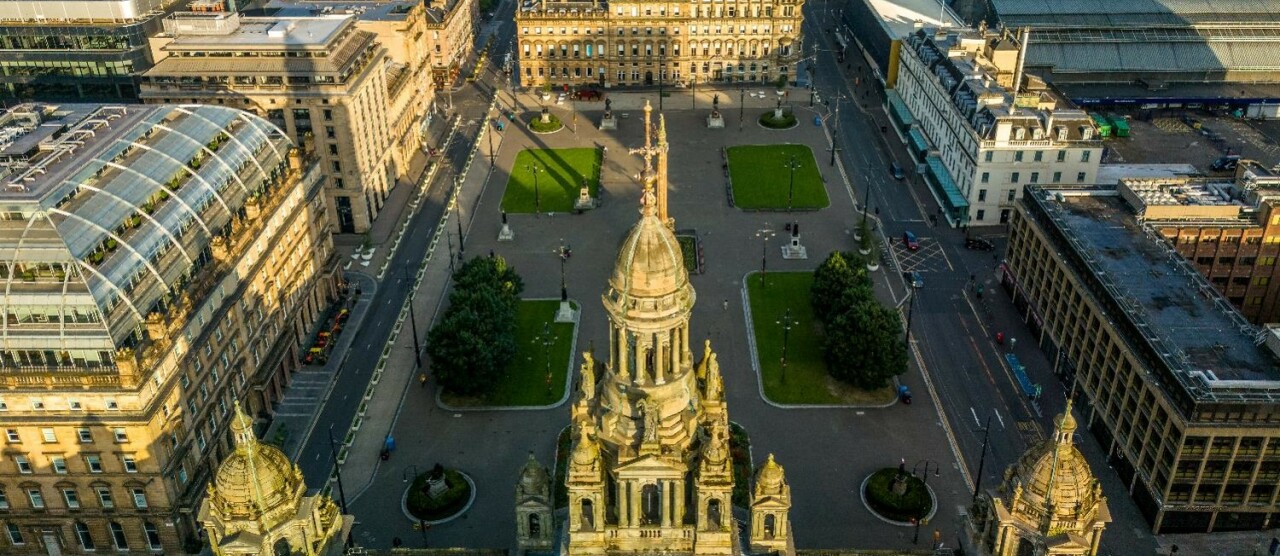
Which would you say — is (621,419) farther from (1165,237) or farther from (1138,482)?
(1165,237)

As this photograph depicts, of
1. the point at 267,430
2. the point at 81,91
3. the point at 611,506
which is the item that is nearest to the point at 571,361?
the point at 267,430

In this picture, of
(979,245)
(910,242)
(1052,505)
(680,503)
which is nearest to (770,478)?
(680,503)

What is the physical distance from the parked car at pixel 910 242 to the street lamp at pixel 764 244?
2048cm

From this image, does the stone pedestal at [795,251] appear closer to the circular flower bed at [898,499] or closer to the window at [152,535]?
the circular flower bed at [898,499]

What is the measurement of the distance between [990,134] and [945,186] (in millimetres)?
16172

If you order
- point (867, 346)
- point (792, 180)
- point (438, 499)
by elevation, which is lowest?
point (792, 180)

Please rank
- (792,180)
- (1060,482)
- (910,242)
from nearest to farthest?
(1060,482) < (910,242) < (792,180)

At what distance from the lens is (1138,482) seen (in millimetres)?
106562

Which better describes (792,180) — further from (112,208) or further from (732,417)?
(112,208)

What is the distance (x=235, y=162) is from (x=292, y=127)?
39.8 meters

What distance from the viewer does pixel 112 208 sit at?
10119cm

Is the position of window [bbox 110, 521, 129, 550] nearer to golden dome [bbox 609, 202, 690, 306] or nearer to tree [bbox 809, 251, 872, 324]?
golden dome [bbox 609, 202, 690, 306]

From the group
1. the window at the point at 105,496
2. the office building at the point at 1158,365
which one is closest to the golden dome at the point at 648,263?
the office building at the point at 1158,365

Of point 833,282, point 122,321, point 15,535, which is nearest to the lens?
point 122,321
